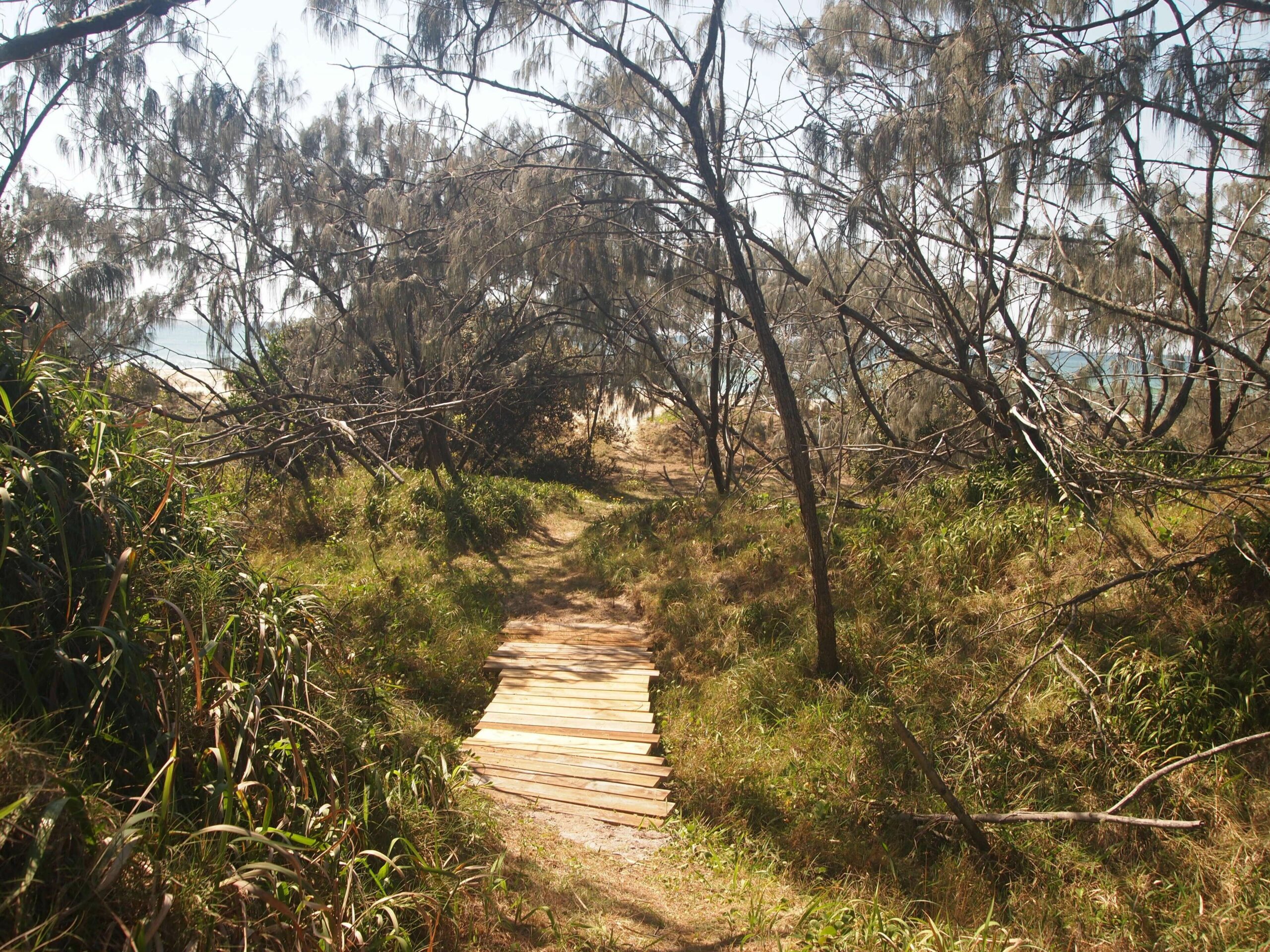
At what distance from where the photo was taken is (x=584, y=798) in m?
4.94

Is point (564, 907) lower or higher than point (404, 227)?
lower

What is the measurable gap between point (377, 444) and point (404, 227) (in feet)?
10.2

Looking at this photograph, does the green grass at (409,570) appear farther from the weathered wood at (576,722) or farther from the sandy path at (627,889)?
the sandy path at (627,889)

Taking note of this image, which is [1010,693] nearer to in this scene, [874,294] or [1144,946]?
[1144,946]

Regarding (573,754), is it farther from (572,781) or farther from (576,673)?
(576,673)

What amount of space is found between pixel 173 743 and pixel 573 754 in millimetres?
3153

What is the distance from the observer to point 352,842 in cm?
296

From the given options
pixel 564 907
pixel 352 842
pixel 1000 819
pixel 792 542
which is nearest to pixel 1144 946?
pixel 1000 819

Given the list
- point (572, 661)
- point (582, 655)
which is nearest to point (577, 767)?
point (572, 661)

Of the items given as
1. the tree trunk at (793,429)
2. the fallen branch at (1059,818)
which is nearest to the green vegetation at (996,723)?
the fallen branch at (1059,818)

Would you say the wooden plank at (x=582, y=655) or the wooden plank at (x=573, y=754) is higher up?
the wooden plank at (x=582, y=655)

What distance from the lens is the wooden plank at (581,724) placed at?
5719 millimetres

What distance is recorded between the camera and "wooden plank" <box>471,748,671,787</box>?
16.9ft

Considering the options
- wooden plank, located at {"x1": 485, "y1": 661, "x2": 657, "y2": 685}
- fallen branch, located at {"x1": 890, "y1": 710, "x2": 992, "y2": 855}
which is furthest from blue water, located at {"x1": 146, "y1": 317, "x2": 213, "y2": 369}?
fallen branch, located at {"x1": 890, "y1": 710, "x2": 992, "y2": 855}
